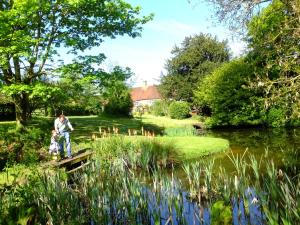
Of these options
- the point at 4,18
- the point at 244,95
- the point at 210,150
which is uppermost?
the point at 4,18

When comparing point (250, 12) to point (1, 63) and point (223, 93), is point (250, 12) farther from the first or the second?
point (223, 93)

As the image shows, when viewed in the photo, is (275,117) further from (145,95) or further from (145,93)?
(145,93)

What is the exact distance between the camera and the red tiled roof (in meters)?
87.9

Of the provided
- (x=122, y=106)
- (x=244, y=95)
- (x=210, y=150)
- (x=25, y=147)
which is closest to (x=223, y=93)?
(x=244, y=95)

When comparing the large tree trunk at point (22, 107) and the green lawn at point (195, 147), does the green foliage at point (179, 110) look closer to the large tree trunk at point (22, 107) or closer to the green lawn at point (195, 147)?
the green lawn at point (195, 147)

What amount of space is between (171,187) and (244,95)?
98.4 ft

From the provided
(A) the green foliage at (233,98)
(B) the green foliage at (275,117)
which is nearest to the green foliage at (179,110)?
(A) the green foliage at (233,98)

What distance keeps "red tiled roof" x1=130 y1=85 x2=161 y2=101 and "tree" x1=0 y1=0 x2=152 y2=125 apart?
62.3 meters

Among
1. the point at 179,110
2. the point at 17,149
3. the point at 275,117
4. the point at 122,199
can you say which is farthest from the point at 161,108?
the point at 122,199

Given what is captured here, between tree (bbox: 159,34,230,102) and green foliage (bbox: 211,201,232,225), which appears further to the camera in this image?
tree (bbox: 159,34,230,102)

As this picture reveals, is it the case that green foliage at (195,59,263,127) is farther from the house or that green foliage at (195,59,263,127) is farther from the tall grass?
the house

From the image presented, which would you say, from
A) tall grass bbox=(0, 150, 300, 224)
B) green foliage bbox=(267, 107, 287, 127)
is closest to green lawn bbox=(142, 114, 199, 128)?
green foliage bbox=(267, 107, 287, 127)

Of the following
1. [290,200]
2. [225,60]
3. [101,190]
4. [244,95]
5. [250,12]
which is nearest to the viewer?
[290,200]

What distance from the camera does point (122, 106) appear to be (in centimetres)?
4481
